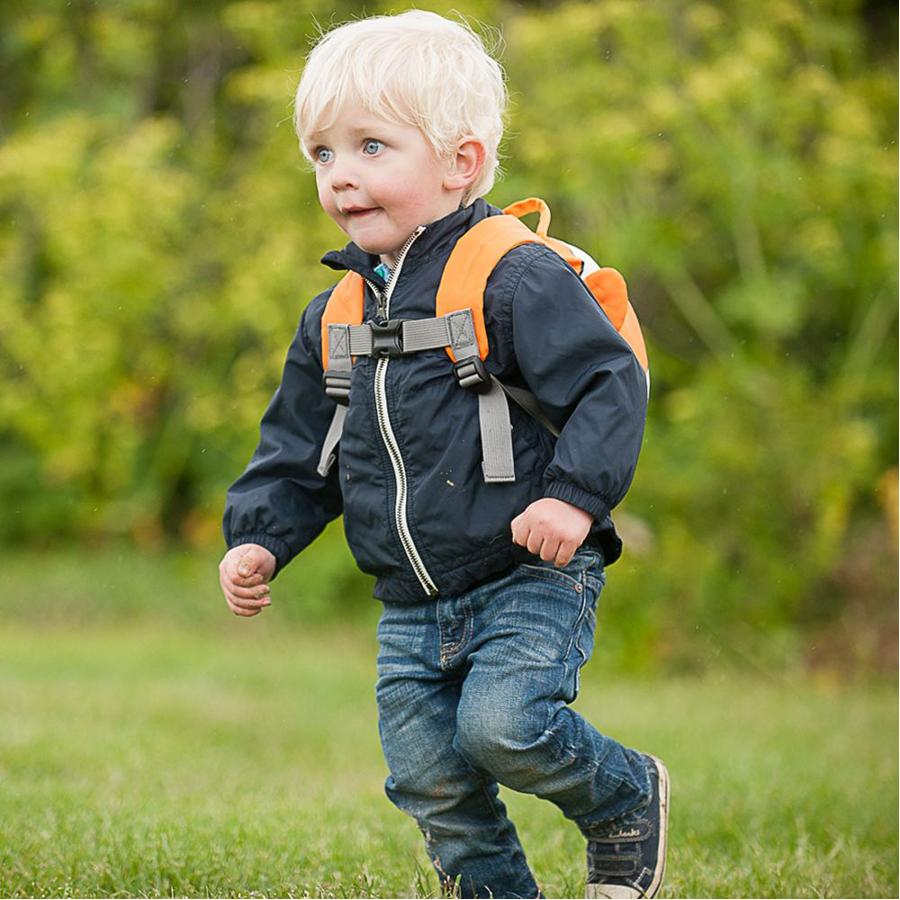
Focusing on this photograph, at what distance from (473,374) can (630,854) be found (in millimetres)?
1107

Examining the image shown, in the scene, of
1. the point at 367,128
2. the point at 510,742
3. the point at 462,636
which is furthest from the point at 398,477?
the point at 367,128

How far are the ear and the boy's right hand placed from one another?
902 mm

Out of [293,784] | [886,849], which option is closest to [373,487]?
[886,849]

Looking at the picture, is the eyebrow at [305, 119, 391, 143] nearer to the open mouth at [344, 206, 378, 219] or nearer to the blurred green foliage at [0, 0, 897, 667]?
the open mouth at [344, 206, 378, 219]

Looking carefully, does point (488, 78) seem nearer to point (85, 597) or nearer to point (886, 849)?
point (886, 849)

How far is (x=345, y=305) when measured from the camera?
132 inches

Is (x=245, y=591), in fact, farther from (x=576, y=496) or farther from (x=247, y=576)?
(x=576, y=496)

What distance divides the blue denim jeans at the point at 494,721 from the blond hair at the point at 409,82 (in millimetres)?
927

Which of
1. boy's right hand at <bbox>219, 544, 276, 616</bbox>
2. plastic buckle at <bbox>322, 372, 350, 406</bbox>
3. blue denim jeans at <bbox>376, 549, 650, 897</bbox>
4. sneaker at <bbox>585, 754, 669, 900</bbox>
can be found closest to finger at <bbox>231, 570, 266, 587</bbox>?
boy's right hand at <bbox>219, 544, 276, 616</bbox>

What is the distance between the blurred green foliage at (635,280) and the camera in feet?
31.3

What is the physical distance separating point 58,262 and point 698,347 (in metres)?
4.92

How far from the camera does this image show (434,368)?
3.13 metres

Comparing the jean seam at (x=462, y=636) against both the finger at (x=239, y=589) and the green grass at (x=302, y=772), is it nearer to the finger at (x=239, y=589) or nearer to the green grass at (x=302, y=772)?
the finger at (x=239, y=589)

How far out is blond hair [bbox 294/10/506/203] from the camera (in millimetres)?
3100
